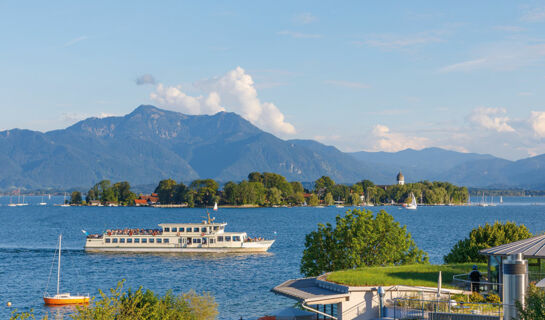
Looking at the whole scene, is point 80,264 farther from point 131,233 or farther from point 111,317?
point 111,317

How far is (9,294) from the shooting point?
66.8 meters

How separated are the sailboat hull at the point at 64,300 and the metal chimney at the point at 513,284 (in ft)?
162

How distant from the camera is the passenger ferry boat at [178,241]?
371ft

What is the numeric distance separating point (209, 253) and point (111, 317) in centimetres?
8248

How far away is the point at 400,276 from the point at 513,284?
1642cm

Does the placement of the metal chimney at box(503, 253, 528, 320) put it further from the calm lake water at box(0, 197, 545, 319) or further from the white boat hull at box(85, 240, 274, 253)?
the white boat hull at box(85, 240, 274, 253)

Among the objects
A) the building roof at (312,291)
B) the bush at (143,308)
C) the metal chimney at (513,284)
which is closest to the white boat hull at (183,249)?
the bush at (143,308)

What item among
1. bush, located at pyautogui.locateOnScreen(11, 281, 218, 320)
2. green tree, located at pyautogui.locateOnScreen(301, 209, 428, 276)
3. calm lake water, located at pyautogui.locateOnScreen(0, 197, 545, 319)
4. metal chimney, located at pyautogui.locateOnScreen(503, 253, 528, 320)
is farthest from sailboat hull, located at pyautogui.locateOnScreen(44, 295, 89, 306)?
metal chimney, located at pyautogui.locateOnScreen(503, 253, 528, 320)

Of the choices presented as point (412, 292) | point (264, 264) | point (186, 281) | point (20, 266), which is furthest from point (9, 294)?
point (412, 292)

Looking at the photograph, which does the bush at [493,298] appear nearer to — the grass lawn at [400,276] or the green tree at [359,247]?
the grass lawn at [400,276]

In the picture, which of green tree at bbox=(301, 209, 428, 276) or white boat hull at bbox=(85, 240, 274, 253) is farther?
white boat hull at bbox=(85, 240, 274, 253)

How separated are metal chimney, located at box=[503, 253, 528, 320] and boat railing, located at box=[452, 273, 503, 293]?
1171 centimetres

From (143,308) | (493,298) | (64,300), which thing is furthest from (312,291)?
(64,300)

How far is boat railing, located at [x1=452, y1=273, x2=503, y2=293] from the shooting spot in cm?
3247
